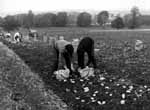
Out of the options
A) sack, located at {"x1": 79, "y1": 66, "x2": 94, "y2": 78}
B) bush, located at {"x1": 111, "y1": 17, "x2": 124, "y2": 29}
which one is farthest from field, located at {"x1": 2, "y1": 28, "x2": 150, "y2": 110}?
bush, located at {"x1": 111, "y1": 17, "x2": 124, "y2": 29}

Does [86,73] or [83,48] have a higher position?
[83,48]

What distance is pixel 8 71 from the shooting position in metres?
9.41

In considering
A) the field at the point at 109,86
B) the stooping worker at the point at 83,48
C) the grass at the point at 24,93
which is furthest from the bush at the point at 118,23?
the grass at the point at 24,93

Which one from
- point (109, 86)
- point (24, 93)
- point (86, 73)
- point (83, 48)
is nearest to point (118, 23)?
point (83, 48)

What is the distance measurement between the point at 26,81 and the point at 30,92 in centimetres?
108

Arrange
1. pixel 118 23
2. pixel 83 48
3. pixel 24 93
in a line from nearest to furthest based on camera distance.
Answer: pixel 24 93, pixel 83 48, pixel 118 23

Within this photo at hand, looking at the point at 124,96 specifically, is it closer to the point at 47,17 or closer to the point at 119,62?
the point at 119,62

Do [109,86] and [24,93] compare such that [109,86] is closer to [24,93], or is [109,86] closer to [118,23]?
[24,93]

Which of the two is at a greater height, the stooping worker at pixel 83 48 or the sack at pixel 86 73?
the stooping worker at pixel 83 48

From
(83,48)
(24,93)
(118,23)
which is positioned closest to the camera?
(24,93)

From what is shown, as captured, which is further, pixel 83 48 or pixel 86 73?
pixel 83 48

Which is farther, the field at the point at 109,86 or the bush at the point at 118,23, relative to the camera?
the bush at the point at 118,23

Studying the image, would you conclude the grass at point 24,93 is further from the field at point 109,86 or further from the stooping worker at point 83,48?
the stooping worker at point 83,48

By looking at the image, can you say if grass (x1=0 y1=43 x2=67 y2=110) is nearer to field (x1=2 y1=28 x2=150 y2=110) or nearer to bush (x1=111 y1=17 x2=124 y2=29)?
field (x1=2 y1=28 x2=150 y2=110)
